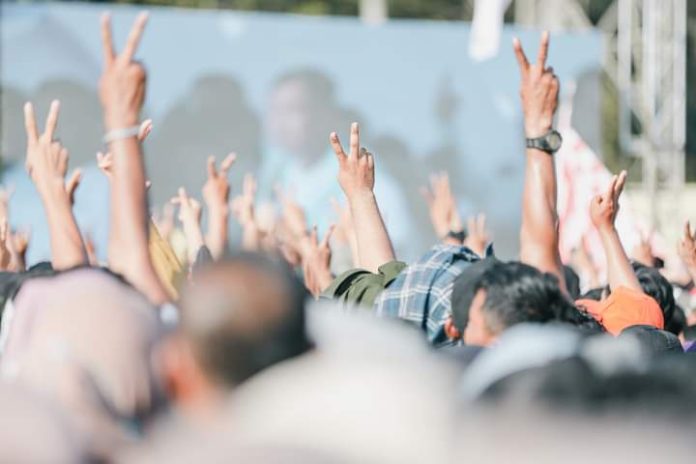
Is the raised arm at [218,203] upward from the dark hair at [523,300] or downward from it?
downward

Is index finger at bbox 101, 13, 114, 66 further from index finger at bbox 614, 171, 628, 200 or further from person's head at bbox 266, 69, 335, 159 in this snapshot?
person's head at bbox 266, 69, 335, 159

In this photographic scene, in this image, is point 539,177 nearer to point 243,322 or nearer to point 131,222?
point 131,222

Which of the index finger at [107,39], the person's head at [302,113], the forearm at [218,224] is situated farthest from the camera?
the person's head at [302,113]

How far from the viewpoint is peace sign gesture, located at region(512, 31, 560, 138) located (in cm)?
465

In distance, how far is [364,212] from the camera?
4.69 m

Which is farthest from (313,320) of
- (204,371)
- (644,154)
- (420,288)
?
(644,154)

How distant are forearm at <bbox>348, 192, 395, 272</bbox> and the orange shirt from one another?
2.14 feet

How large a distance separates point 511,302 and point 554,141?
1.54 metres

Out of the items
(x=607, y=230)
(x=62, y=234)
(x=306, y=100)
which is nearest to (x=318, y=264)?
(x=607, y=230)

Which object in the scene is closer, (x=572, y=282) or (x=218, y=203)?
(x=218, y=203)

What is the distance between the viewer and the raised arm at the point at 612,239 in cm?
493

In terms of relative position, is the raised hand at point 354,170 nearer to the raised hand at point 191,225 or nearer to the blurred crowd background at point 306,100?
the raised hand at point 191,225

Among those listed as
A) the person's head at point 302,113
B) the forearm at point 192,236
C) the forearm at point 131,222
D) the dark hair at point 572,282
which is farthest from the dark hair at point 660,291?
the person's head at point 302,113

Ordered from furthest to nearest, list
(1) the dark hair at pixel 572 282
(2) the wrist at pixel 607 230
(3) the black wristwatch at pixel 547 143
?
(1) the dark hair at pixel 572 282 < (2) the wrist at pixel 607 230 < (3) the black wristwatch at pixel 547 143
